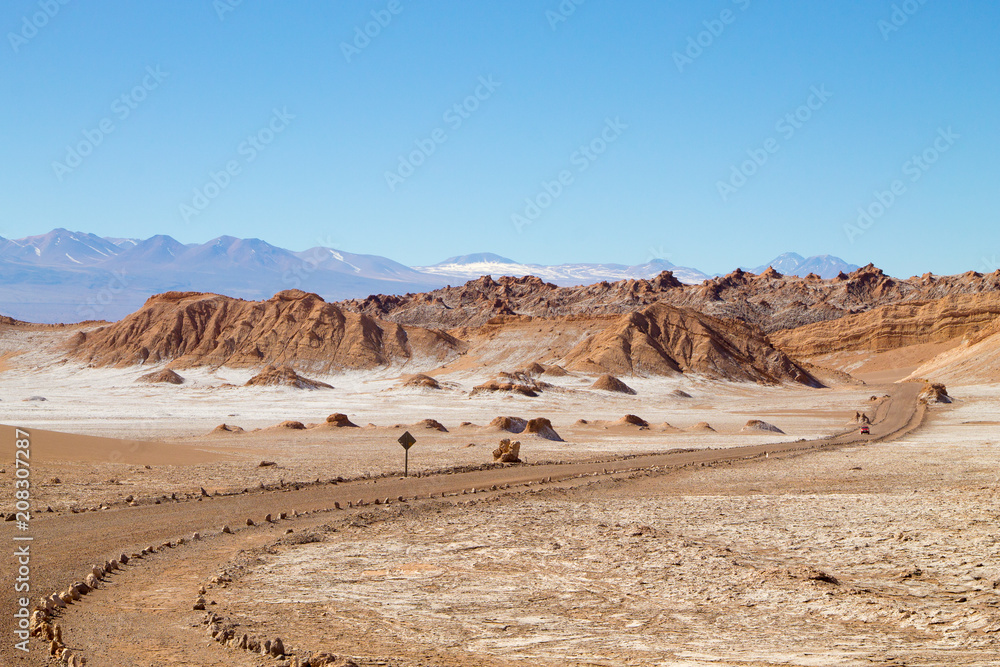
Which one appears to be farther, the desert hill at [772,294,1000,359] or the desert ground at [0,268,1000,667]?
the desert hill at [772,294,1000,359]

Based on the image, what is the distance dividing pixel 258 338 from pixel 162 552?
3835 inches

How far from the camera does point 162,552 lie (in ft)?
41.7

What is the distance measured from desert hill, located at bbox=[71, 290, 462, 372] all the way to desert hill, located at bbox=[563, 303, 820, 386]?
21103 millimetres

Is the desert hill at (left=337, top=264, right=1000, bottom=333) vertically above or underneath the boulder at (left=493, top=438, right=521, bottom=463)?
above

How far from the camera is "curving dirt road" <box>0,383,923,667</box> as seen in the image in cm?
816

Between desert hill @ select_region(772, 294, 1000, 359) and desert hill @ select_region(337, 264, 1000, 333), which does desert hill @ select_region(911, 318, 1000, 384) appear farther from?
desert hill @ select_region(337, 264, 1000, 333)

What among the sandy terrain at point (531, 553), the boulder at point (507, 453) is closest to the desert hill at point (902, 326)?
the sandy terrain at point (531, 553)

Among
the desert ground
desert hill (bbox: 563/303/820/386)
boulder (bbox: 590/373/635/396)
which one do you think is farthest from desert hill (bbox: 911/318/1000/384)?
the desert ground

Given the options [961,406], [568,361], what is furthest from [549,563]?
[568,361]

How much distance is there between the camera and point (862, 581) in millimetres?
10562

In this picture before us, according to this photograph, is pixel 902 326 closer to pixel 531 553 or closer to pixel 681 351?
pixel 681 351

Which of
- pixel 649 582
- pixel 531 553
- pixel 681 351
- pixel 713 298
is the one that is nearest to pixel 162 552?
pixel 531 553

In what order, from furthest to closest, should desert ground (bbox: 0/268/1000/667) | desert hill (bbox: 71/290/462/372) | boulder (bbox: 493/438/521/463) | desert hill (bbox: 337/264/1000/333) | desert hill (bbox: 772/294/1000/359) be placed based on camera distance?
desert hill (bbox: 337/264/1000/333), desert hill (bbox: 772/294/1000/359), desert hill (bbox: 71/290/462/372), boulder (bbox: 493/438/521/463), desert ground (bbox: 0/268/1000/667)

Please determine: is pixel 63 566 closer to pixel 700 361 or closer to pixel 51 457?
pixel 51 457
